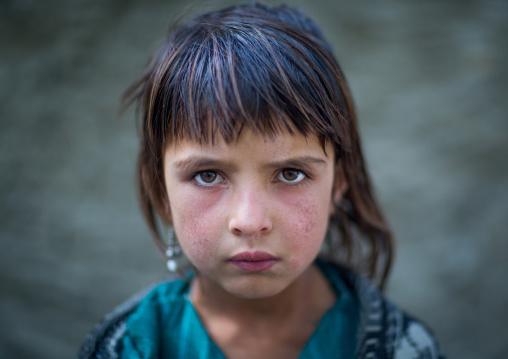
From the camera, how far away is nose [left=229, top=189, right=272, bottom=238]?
796mm

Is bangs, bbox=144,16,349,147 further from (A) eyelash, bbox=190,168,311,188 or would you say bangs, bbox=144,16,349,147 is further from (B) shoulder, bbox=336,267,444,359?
(B) shoulder, bbox=336,267,444,359

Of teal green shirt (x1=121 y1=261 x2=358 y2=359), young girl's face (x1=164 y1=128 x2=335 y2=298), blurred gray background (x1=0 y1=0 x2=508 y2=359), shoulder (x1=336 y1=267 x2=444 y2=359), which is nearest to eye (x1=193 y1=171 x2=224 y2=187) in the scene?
young girl's face (x1=164 y1=128 x2=335 y2=298)

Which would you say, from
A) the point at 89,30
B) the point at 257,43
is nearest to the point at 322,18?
the point at 89,30

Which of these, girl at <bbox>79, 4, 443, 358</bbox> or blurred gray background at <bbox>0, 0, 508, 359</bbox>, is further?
blurred gray background at <bbox>0, 0, 508, 359</bbox>

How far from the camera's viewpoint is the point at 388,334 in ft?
3.34

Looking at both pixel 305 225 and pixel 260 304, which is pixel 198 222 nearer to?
pixel 305 225

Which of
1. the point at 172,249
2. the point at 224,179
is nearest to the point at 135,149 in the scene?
the point at 172,249

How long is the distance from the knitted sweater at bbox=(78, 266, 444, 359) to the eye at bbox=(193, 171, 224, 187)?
1.41 feet

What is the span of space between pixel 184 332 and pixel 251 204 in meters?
0.44

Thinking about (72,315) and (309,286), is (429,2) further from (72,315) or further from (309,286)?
(72,315)

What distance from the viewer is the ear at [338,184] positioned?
1.05 m

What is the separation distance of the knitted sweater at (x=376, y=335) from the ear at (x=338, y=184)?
0.27m

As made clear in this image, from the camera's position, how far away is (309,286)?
1.13 metres

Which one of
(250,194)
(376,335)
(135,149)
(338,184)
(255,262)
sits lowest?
(376,335)
